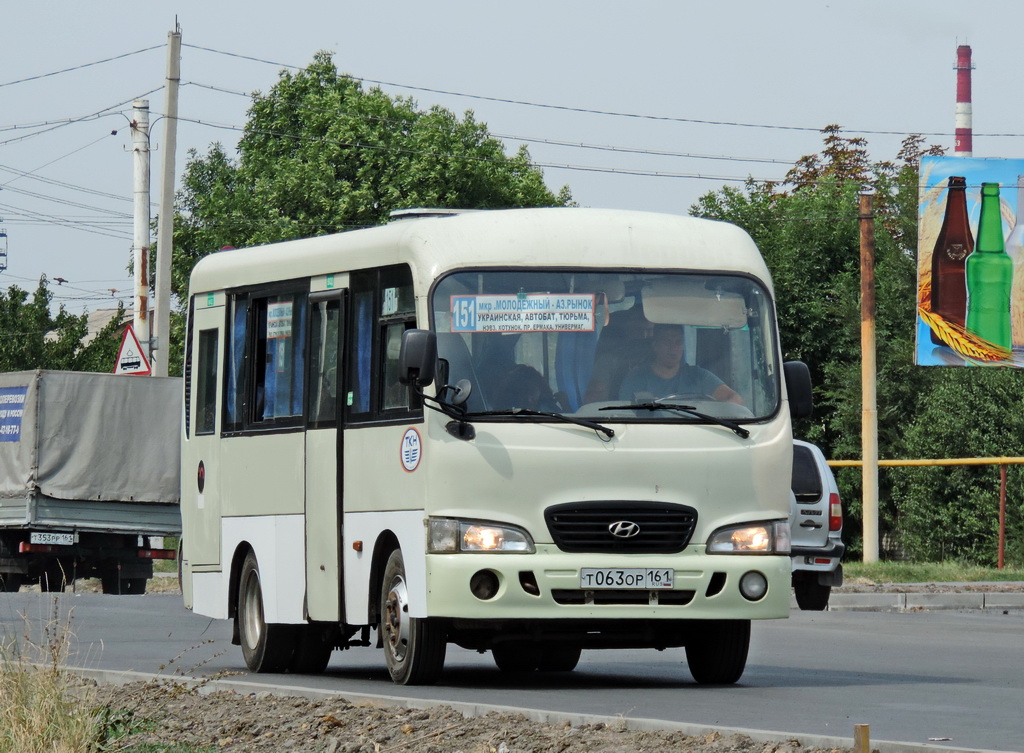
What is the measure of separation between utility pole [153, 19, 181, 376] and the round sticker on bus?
22726 mm

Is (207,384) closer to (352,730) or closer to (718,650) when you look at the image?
(718,650)

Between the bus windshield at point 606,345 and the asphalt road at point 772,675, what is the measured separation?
1.62m

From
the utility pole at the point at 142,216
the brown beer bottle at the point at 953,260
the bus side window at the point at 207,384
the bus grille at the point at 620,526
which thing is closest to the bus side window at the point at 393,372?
the bus grille at the point at 620,526

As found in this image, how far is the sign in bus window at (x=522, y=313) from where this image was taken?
12430 mm

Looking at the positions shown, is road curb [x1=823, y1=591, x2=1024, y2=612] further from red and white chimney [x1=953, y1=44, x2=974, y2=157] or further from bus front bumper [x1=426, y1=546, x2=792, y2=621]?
red and white chimney [x1=953, y1=44, x2=974, y2=157]

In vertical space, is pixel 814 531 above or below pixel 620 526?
below

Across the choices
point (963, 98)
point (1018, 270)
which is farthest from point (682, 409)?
point (963, 98)

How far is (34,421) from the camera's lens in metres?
30.2

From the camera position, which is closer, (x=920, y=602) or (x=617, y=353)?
(x=617, y=353)

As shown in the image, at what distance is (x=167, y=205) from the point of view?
35125 mm

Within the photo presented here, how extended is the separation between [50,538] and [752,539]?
60.5 ft

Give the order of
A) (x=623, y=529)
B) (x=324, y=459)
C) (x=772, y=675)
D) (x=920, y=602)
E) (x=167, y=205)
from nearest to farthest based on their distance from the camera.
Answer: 1. (x=623, y=529)
2. (x=324, y=459)
3. (x=772, y=675)
4. (x=920, y=602)
5. (x=167, y=205)

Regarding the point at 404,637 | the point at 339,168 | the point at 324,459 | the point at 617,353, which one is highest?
the point at 339,168

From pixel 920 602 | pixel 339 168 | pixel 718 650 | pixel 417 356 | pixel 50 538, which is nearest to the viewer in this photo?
pixel 417 356
